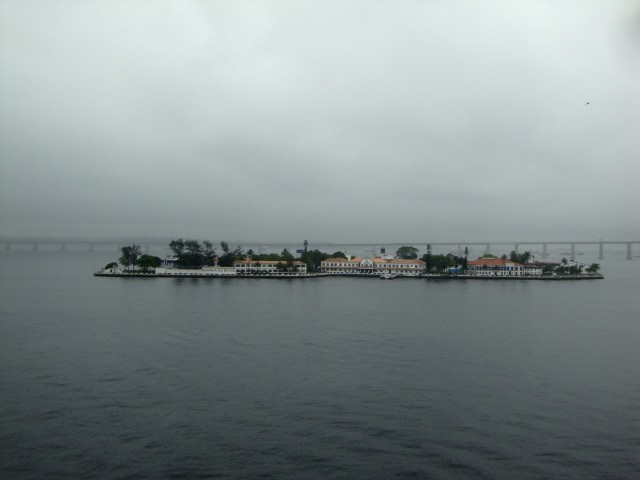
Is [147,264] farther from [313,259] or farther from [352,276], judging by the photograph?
[352,276]

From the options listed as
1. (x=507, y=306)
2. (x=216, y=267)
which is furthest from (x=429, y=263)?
(x=507, y=306)

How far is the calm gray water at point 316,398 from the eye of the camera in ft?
12.9

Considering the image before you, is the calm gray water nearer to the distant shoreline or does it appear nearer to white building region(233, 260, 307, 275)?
the distant shoreline

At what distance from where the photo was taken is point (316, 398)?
529 centimetres

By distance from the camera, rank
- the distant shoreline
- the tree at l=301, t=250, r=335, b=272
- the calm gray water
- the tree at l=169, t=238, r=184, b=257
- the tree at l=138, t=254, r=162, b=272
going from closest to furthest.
A: the calm gray water, the distant shoreline, the tree at l=138, t=254, r=162, b=272, the tree at l=169, t=238, r=184, b=257, the tree at l=301, t=250, r=335, b=272

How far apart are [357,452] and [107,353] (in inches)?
182

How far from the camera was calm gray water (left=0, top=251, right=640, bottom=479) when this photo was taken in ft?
12.9

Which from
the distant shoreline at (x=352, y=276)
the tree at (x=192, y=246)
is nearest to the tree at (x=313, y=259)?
the distant shoreline at (x=352, y=276)

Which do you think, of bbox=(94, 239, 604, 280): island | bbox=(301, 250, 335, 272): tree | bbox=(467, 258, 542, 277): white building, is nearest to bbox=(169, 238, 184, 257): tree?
bbox=(94, 239, 604, 280): island

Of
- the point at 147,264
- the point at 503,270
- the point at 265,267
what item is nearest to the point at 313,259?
the point at 265,267

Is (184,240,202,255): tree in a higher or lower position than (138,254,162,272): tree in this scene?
higher

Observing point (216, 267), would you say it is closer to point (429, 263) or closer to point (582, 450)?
point (429, 263)

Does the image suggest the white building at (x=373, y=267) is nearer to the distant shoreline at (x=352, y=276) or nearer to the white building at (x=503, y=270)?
the distant shoreline at (x=352, y=276)

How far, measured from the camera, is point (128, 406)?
4988 millimetres
